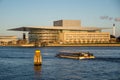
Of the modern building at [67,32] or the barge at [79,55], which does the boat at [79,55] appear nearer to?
the barge at [79,55]

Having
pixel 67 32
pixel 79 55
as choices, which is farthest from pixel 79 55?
pixel 67 32

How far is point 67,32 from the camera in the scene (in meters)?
140

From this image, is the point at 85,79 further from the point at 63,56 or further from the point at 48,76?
the point at 63,56

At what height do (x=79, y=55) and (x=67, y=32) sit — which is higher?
(x=67, y=32)

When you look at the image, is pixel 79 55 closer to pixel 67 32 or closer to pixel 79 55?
pixel 79 55

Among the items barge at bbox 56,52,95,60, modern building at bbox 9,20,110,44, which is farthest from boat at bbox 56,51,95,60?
modern building at bbox 9,20,110,44

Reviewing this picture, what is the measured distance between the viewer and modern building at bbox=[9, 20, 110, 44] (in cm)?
14188

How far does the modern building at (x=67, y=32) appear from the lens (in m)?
142

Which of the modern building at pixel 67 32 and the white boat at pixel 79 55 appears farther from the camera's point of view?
the modern building at pixel 67 32

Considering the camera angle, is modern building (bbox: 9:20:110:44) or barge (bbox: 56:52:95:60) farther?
modern building (bbox: 9:20:110:44)

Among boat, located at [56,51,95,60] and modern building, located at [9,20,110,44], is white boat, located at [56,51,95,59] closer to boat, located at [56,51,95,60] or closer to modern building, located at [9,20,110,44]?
boat, located at [56,51,95,60]

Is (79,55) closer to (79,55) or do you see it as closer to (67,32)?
(79,55)

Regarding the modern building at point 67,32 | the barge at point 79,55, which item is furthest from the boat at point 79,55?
the modern building at point 67,32

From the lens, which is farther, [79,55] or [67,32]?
[67,32]
